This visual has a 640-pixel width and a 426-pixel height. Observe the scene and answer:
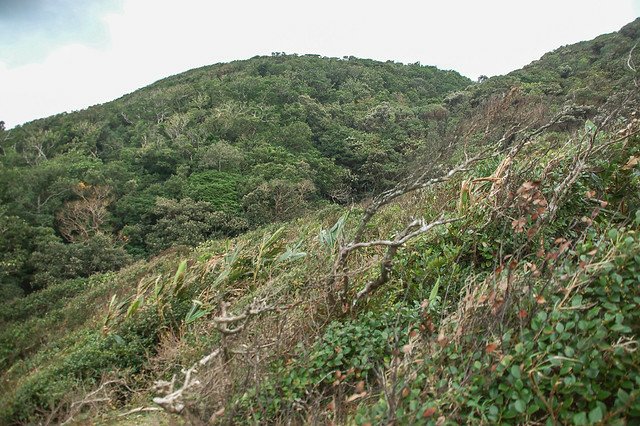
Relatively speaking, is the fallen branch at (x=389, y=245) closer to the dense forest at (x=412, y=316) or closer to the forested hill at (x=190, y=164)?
the dense forest at (x=412, y=316)

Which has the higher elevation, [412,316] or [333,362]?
[412,316]

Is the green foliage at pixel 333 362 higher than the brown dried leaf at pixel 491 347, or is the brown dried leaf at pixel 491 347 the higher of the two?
the brown dried leaf at pixel 491 347

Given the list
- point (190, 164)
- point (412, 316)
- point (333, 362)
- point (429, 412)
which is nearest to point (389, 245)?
point (412, 316)

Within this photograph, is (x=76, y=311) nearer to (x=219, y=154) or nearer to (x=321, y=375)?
(x=321, y=375)

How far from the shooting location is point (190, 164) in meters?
27.4

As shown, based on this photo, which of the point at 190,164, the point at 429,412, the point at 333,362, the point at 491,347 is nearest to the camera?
the point at 429,412

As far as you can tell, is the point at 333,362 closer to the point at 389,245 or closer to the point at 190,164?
the point at 389,245

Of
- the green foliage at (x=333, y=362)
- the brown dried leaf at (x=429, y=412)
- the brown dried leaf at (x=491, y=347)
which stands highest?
the brown dried leaf at (x=491, y=347)

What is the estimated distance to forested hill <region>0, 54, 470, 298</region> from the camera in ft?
65.3

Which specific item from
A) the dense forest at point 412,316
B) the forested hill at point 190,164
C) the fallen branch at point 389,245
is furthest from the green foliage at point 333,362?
the forested hill at point 190,164

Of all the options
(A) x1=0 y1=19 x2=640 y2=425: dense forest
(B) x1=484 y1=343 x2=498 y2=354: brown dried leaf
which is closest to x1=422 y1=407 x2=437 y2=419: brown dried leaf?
(A) x1=0 y1=19 x2=640 y2=425: dense forest

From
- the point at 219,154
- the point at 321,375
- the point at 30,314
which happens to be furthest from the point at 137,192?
the point at 321,375

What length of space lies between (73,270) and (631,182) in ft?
62.6

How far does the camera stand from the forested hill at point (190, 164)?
19891mm
